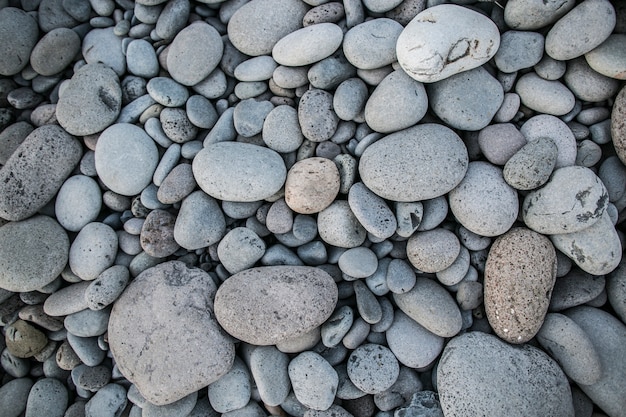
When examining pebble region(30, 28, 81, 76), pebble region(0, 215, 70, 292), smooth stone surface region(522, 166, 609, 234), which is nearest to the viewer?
smooth stone surface region(522, 166, 609, 234)

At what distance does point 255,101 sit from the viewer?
2.08 metres

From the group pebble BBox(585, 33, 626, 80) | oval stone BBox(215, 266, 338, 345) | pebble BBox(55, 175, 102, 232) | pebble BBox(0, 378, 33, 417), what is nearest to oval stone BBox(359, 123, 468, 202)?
oval stone BBox(215, 266, 338, 345)

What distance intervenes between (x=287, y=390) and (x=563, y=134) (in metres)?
1.65

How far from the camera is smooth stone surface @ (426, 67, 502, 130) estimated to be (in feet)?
6.28

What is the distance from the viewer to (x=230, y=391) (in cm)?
196

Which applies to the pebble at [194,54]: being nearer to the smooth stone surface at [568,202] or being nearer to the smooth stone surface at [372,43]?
the smooth stone surface at [372,43]

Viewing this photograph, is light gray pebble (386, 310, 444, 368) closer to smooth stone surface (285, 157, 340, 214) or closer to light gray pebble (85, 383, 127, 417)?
smooth stone surface (285, 157, 340, 214)

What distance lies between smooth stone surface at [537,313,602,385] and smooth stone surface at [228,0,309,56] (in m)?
1.79

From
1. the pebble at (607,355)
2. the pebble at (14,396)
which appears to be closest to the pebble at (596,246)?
the pebble at (607,355)

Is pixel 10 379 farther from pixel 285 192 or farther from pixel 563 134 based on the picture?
pixel 563 134

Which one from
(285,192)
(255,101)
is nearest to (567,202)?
(285,192)

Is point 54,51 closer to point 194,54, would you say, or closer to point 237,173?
point 194,54

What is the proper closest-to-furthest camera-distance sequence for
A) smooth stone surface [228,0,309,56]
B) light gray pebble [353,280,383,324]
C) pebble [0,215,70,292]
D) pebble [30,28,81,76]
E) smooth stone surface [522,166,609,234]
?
smooth stone surface [522,166,609,234], light gray pebble [353,280,383,324], pebble [0,215,70,292], smooth stone surface [228,0,309,56], pebble [30,28,81,76]

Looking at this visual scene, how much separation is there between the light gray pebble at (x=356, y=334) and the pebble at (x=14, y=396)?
5.32ft
